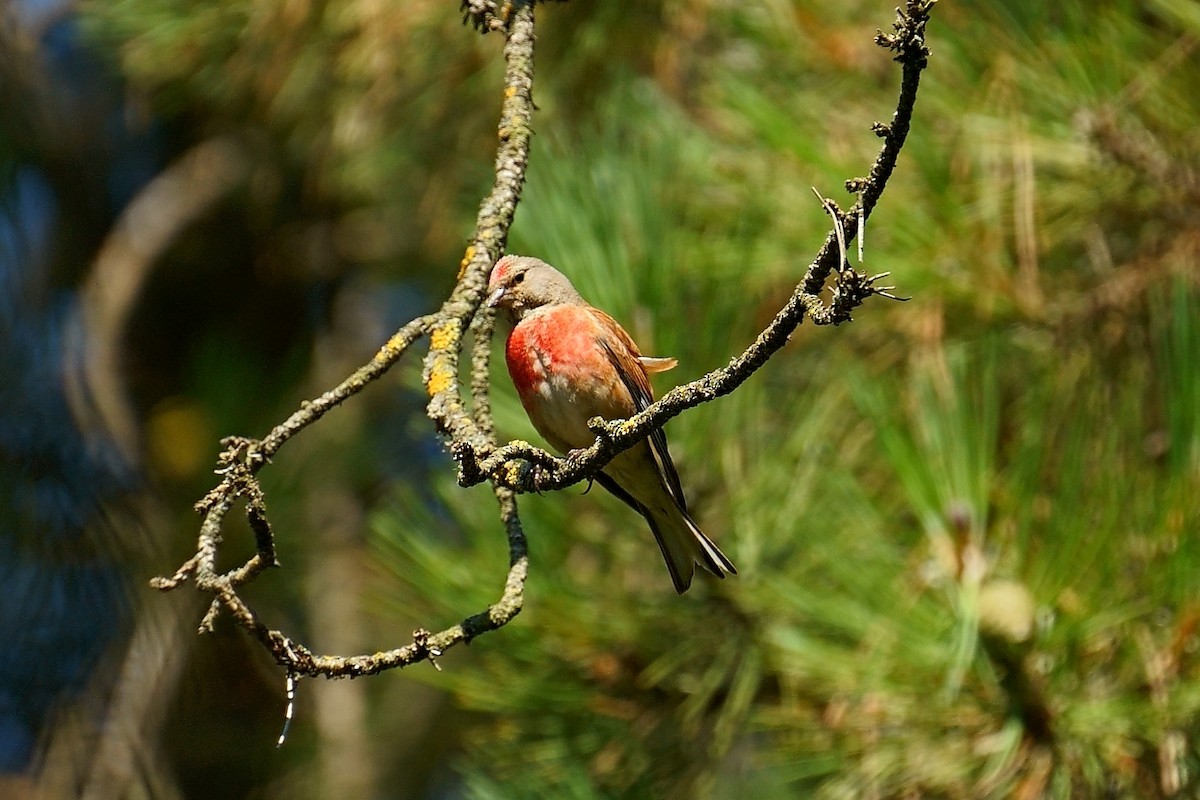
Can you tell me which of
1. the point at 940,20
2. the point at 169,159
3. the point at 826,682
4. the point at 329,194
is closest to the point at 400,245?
the point at 329,194

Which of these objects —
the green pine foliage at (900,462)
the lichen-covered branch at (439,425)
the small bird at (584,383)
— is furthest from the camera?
the small bird at (584,383)

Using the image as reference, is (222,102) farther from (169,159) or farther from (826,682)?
(826,682)

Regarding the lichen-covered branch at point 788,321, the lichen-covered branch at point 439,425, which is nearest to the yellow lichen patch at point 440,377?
the lichen-covered branch at point 439,425

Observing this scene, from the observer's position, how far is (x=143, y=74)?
4609mm

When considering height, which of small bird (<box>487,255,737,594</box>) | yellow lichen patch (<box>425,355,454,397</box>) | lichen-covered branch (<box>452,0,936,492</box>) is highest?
small bird (<box>487,255,737,594</box>)

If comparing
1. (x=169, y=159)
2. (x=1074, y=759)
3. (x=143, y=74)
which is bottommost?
(x=1074, y=759)

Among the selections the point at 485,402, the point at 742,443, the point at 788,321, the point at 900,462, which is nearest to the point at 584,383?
the point at 742,443

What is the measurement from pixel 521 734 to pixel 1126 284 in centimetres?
194

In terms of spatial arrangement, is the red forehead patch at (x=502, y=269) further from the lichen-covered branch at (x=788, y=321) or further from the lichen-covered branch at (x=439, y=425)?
the lichen-covered branch at (x=788, y=321)

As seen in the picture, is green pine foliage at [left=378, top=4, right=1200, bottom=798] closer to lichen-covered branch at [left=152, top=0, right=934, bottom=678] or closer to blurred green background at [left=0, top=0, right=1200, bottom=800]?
blurred green background at [left=0, top=0, right=1200, bottom=800]

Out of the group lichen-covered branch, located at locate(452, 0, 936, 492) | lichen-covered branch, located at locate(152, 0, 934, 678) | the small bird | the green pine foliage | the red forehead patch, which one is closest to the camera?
lichen-covered branch, located at locate(452, 0, 936, 492)

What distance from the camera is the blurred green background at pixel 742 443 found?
2.76 meters

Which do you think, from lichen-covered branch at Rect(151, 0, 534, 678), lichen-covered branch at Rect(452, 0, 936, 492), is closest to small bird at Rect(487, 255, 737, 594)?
lichen-covered branch at Rect(151, 0, 534, 678)

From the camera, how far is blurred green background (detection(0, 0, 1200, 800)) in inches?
109
